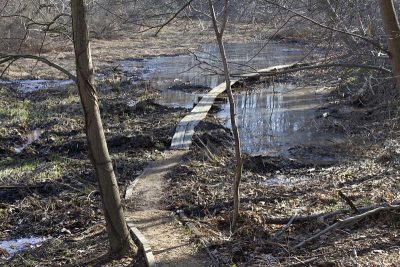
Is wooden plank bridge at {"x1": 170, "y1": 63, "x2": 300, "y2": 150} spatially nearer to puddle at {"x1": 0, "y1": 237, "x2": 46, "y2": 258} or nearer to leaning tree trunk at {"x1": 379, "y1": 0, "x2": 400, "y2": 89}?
leaning tree trunk at {"x1": 379, "y1": 0, "x2": 400, "y2": 89}

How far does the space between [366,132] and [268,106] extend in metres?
6.58

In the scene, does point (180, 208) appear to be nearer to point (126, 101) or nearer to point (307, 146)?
point (307, 146)

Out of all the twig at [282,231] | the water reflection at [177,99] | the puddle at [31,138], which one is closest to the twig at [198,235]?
the twig at [282,231]

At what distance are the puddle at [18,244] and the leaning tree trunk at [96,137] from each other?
215cm

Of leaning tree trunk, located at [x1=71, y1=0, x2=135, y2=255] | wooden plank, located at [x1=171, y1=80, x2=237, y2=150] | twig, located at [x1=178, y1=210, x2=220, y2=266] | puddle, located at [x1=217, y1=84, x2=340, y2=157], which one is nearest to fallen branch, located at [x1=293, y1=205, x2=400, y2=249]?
twig, located at [x1=178, y1=210, x2=220, y2=266]

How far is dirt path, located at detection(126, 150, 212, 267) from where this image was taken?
7859 millimetres

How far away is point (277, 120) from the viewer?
19938 mm

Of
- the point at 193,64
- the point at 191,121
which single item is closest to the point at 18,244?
the point at 191,121

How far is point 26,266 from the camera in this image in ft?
28.6

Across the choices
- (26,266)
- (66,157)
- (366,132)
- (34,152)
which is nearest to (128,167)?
(66,157)

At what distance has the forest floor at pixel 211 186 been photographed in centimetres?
777

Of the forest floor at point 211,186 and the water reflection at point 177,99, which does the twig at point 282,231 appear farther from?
the water reflection at point 177,99

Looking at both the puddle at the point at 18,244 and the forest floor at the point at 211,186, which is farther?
the puddle at the point at 18,244

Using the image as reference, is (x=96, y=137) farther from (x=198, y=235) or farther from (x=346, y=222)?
(x=346, y=222)
